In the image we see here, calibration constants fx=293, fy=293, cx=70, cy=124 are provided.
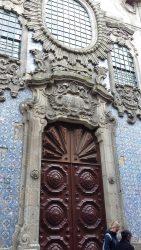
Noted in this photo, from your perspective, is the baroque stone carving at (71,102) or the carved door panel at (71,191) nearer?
the carved door panel at (71,191)

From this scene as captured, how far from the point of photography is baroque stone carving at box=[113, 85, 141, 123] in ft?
24.9

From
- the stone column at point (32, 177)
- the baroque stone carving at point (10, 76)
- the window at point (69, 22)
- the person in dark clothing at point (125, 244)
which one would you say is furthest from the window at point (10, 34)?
the person in dark clothing at point (125, 244)

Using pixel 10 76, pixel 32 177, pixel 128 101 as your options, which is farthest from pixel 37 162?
pixel 128 101

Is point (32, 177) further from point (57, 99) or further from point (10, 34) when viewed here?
point (10, 34)

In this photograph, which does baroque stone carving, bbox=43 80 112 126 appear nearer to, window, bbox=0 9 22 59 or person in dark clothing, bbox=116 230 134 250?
window, bbox=0 9 22 59

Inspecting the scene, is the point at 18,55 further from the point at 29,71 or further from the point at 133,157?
the point at 133,157

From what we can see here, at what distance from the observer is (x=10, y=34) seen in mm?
7176

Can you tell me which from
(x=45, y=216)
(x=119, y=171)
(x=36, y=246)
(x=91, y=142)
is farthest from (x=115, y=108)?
(x=36, y=246)

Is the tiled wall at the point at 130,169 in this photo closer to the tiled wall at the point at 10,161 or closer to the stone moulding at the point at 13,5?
the tiled wall at the point at 10,161

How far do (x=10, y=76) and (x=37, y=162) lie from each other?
6.79ft

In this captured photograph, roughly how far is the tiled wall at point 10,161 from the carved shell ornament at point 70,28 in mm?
1751

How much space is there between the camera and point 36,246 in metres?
5.15

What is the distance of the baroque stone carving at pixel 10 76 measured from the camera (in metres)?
6.37

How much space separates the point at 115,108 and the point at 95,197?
7.83ft
